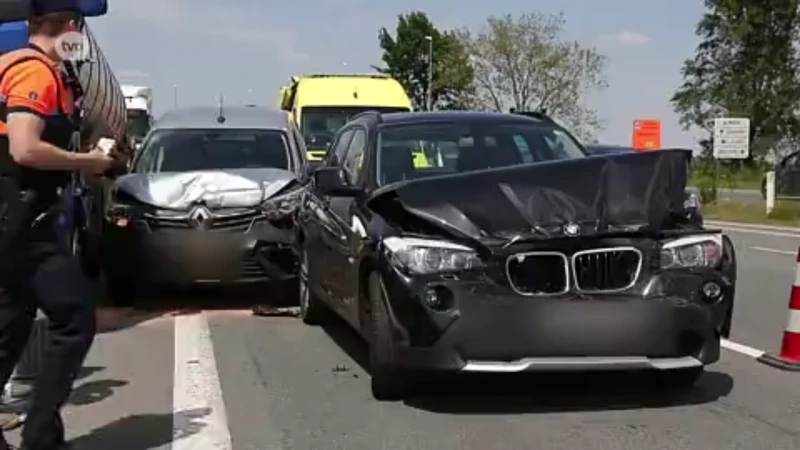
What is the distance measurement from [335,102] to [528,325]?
54.8 ft

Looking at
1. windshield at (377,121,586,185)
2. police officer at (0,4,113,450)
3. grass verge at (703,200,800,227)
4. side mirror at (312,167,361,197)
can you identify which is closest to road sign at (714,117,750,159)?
grass verge at (703,200,800,227)

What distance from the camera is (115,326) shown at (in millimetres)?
10016

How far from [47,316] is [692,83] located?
72.8m

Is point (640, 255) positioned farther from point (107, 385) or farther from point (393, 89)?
point (393, 89)

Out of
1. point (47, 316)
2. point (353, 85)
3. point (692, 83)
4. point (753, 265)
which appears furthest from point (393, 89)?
point (692, 83)

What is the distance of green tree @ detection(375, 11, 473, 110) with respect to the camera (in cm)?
6316

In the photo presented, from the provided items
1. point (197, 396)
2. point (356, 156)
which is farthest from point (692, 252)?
point (197, 396)

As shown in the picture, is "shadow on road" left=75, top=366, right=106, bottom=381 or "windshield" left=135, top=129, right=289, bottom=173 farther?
"windshield" left=135, top=129, right=289, bottom=173

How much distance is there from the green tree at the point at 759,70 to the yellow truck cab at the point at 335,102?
160 feet

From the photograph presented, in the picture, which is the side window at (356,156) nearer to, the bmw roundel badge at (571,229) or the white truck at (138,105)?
the bmw roundel badge at (571,229)

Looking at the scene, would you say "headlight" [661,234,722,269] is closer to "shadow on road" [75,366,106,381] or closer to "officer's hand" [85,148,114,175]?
"officer's hand" [85,148,114,175]

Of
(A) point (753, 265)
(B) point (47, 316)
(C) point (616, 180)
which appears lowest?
(A) point (753, 265)

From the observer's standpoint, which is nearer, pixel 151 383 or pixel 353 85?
pixel 151 383

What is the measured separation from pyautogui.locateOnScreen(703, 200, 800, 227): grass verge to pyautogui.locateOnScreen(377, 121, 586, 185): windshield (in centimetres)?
2075
